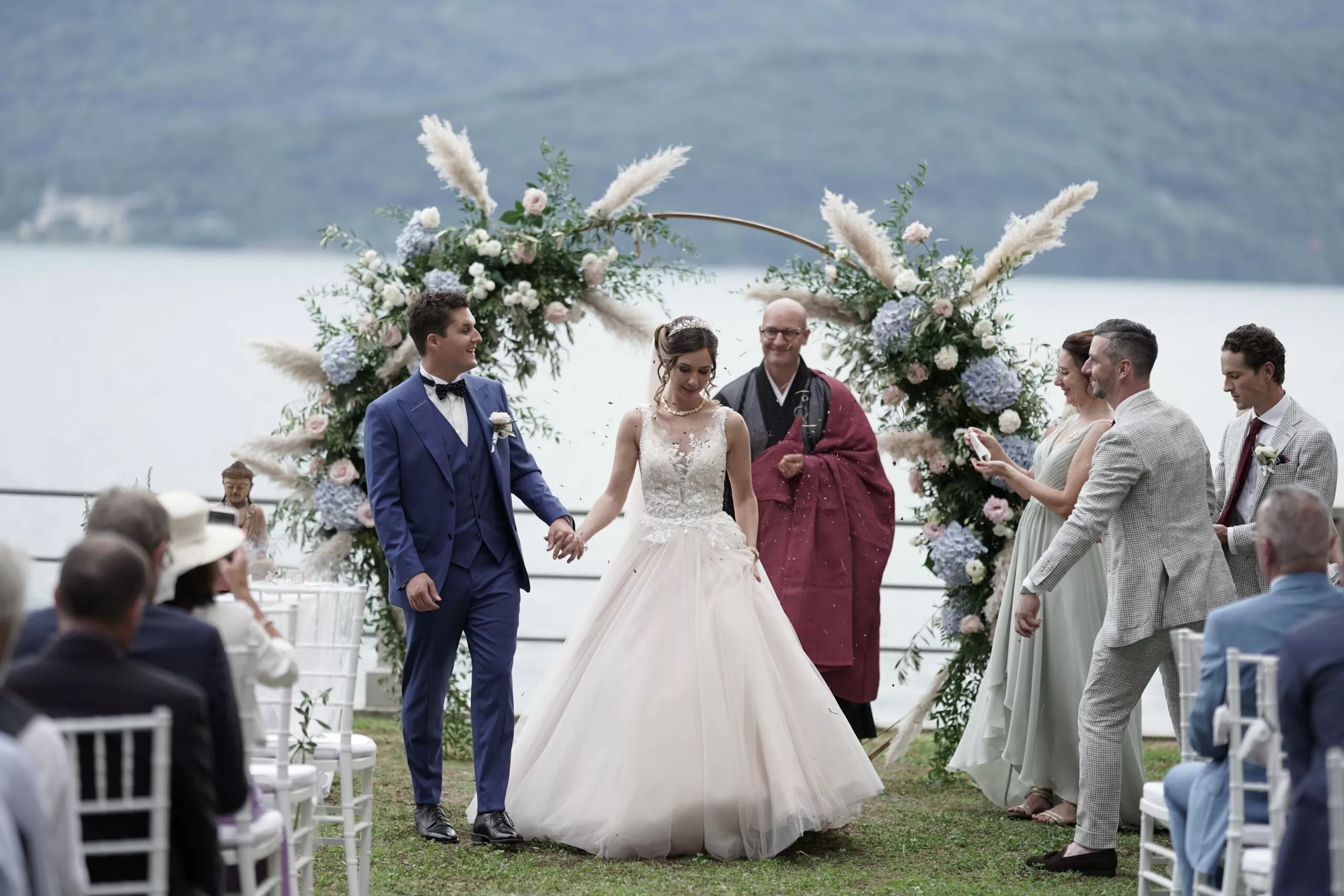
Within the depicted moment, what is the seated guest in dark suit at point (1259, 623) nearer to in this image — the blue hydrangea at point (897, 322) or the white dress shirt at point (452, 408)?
the white dress shirt at point (452, 408)

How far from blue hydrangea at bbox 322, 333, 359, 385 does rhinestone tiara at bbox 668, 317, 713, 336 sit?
2.03 metres

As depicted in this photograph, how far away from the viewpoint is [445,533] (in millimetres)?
5582

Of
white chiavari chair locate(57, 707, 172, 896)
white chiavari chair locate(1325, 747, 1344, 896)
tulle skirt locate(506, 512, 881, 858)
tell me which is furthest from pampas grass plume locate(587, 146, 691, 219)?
white chiavari chair locate(1325, 747, 1344, 896)

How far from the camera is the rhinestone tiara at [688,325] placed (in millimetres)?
5566

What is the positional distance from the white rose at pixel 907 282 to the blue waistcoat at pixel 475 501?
7.31ft

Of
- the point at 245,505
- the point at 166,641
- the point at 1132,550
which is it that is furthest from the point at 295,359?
the point at 166,641

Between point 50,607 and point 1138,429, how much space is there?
3257 mm

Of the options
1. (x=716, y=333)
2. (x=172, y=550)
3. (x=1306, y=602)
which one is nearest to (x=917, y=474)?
(x=716, y=333)

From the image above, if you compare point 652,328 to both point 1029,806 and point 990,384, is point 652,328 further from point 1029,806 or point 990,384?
point 1029,806

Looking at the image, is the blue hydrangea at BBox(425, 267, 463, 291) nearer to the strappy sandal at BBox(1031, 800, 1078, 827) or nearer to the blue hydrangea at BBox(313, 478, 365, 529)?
the blue hydrangea at BBox(313, 478, 365, 529)

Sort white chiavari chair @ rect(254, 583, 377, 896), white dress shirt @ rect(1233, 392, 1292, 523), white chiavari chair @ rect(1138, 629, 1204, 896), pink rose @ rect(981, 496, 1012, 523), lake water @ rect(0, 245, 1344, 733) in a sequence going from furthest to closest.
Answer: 1. lake water @ rect(0, 245, 1344, 733)
2. pink rose @ rect(981, 496, 1012, 523)
3. white dress shirt @ rect(1233, 392, 1292, 523)
4. white chiavari chair @ rect(254, 583, 377, 896)
5. white chiavari chair @ rect(1138, 629, 1204, 896)

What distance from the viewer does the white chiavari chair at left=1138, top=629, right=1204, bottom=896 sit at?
4.14 meters

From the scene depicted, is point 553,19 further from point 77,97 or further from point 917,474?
point 917,474

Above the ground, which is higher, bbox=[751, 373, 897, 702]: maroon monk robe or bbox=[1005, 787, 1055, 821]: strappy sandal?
bbox=[751, 373, 897, 702]: maroon monk robe
